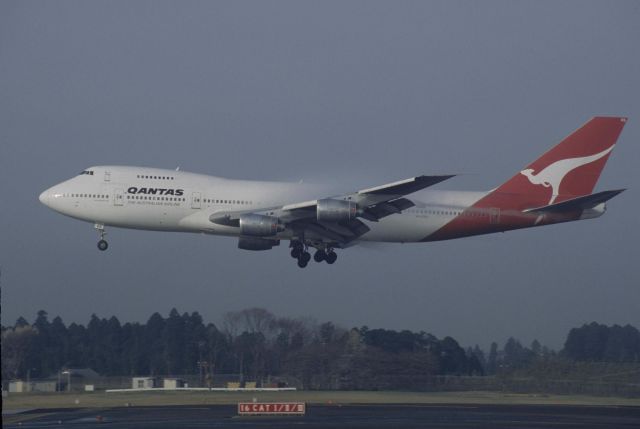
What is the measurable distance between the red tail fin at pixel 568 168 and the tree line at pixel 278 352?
50.6ft

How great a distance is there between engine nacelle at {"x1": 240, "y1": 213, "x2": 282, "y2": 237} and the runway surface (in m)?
9.51

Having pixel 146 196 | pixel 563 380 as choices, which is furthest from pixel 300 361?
pixel 146 196

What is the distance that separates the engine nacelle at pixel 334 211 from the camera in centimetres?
5297

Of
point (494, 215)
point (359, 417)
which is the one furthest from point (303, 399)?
point (494, 215)

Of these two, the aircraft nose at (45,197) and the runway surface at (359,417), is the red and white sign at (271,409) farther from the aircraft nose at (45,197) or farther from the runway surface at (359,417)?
the aircraft nose at (45,197)

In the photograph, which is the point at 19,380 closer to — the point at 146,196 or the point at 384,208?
the point at 146,196

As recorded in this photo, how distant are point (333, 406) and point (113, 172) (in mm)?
18376

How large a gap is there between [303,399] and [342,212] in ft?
37.1

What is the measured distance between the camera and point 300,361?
76.2 m

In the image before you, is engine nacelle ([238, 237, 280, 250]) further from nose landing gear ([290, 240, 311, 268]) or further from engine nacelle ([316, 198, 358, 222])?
engine nacelle ([316, 198, 358, 222])

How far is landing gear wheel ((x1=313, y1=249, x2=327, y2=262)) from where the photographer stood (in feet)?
193

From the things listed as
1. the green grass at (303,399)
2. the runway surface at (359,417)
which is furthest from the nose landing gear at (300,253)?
the runway surface at (359,417)

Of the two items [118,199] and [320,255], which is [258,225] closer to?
[320,255]

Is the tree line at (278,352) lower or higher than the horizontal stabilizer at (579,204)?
lower
